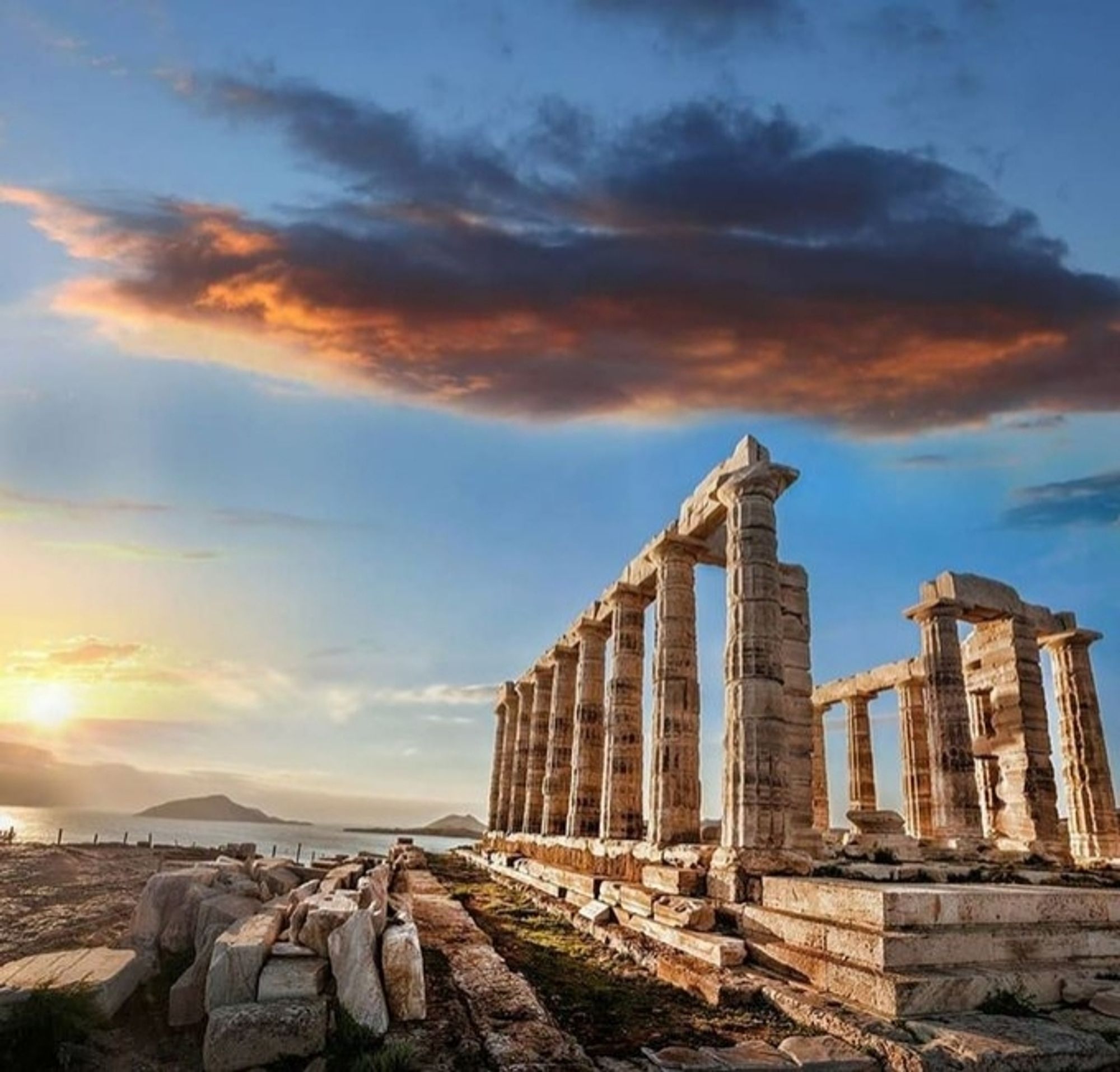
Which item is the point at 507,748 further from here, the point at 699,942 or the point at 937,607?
the point at 699,942

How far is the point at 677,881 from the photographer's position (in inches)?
510

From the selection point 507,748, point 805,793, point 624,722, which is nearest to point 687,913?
point 624,722

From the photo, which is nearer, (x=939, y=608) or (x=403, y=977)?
(x=403, y=977)

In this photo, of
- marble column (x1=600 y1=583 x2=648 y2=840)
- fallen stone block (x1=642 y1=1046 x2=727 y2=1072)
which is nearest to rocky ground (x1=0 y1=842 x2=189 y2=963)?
fallen stone block (x1=642 y1=1046 x2=727 y2=1072)

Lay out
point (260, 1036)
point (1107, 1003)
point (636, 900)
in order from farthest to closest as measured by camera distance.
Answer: point (636, 900) → point (1107, 1003) → point (260, 1036)

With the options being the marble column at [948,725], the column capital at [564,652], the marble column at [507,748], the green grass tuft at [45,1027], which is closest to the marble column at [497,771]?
the marble column at [507,748]

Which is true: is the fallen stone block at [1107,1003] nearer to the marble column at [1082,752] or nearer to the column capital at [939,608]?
the column capital at [939,608]

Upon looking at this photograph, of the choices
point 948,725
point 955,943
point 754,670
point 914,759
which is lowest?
point 955,943

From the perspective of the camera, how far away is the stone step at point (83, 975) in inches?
285

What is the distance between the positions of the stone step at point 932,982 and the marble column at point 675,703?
8.58 m

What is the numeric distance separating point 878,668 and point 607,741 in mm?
Answer: 14127

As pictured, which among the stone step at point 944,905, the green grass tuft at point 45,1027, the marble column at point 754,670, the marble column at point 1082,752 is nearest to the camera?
the green grass tuft at point 45,1027

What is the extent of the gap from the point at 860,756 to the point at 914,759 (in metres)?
4.08

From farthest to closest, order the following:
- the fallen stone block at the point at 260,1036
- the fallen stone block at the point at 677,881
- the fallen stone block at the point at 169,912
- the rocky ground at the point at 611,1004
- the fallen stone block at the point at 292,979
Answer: the fallen stone block at the point at 677,881, the fallen stone block at the point at 169,912, the rocky ground at the point at 611,1004, the fallen stone block at the point at 292,979, the fallen stone block at the point at 260,1036
